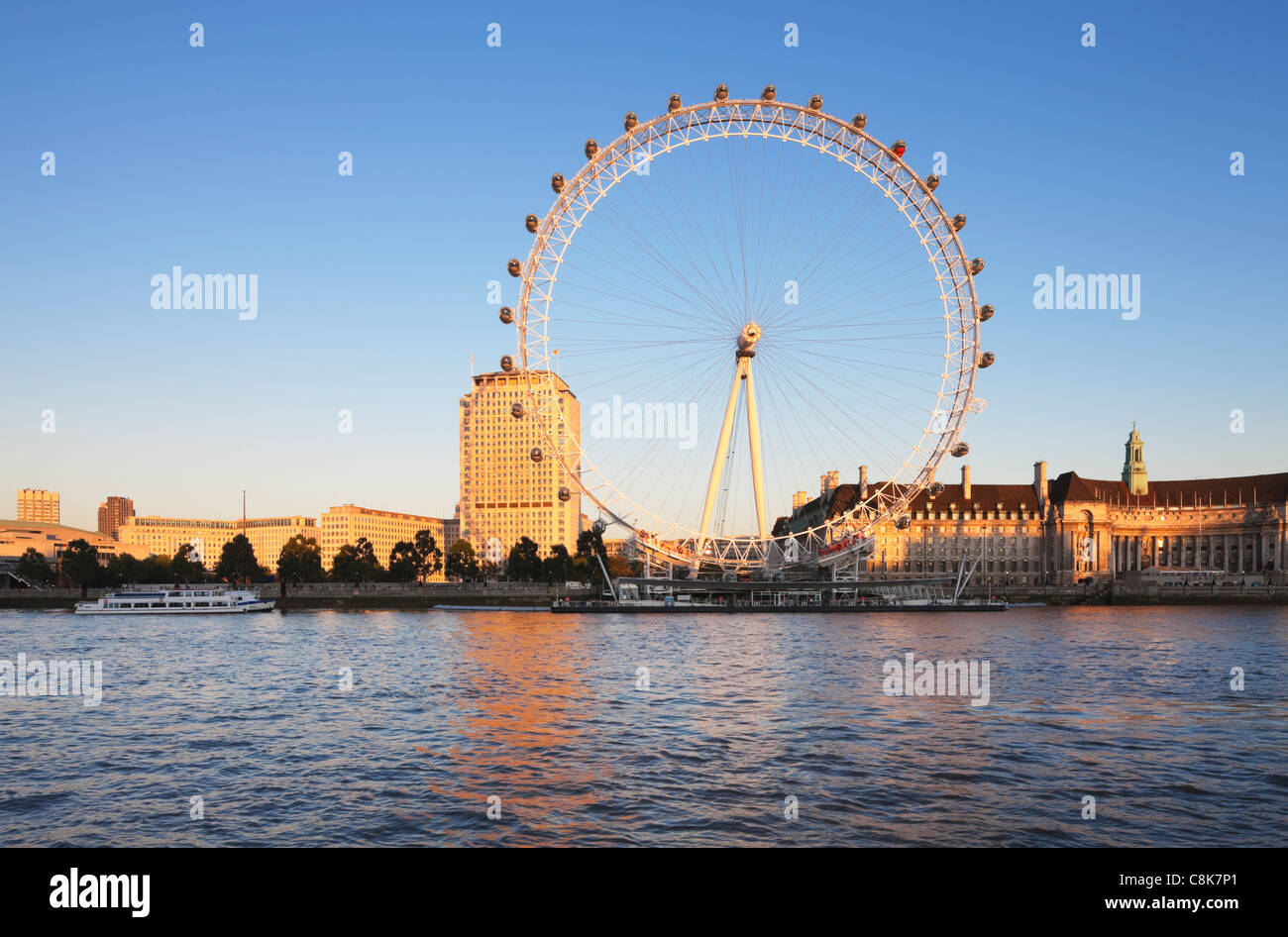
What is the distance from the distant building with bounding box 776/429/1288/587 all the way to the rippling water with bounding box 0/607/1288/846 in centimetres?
14111

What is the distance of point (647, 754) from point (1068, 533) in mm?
183871

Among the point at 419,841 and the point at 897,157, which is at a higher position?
the point at 897,157

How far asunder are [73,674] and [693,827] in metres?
42.3

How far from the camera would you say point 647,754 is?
26.5 m

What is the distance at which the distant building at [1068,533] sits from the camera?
190 m

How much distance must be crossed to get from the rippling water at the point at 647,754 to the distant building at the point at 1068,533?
463 ft

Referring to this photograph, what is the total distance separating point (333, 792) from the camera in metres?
22.3

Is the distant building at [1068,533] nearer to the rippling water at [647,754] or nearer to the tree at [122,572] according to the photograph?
the tree at [122,572]

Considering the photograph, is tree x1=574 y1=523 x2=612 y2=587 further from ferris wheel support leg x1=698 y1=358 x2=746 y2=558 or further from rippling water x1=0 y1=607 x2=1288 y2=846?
rippling water x1=0 y1=607 x2=1288 y2=846

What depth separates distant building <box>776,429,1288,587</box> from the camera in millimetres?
189875

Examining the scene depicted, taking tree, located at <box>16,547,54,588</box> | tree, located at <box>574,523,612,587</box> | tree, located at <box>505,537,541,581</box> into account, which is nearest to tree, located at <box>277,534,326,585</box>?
tree, located at <box>505,537,541,581</box>

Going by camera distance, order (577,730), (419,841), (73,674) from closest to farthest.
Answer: (419,841)
(577,730)
(73,674)
